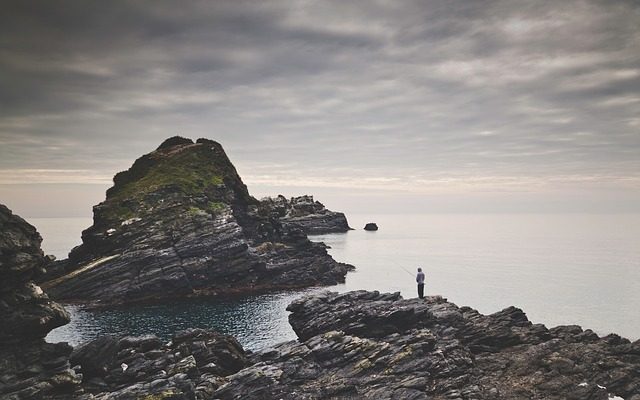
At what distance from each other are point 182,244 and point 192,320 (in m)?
29.5

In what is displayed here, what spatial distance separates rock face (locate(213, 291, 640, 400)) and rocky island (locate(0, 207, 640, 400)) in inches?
4.8

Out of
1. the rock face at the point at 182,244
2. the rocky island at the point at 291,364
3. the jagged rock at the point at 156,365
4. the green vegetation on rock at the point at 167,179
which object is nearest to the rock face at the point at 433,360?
the rocky island at the point at 291,364

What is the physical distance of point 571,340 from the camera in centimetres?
5056

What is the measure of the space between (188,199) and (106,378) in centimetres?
8047

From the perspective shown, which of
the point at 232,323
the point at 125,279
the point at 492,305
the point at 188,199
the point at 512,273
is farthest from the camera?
the point at 512,273

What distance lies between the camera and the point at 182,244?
107125mm

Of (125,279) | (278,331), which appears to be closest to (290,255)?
(125,279)

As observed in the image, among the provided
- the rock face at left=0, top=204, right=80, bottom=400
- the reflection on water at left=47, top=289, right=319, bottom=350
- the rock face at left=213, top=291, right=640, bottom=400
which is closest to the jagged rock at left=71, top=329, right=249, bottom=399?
the rock face at left=0, top=204, right=80, bottom=400

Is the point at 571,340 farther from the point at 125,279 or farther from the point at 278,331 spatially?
the point at 125,279

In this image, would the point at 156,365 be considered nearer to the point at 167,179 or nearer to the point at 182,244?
the point at 182,244

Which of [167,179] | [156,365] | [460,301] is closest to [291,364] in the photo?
[156,365]

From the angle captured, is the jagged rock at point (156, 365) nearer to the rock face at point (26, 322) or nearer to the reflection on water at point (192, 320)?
the rock face at point (26, 322)

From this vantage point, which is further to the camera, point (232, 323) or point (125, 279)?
point (125, 279)

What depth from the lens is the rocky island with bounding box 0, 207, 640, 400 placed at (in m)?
38.7
